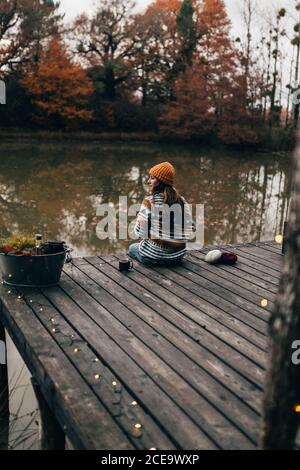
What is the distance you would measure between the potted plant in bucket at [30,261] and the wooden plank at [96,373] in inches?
6.9

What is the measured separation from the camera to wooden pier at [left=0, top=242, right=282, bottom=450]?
256cm

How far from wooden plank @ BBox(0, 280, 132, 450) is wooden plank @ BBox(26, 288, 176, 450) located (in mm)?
45

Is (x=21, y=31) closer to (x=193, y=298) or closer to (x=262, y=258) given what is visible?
(x=262, y=258)

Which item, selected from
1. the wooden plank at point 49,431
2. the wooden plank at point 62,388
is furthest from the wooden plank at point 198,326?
the wooden plank at point 49,431

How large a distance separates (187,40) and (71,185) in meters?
23.7

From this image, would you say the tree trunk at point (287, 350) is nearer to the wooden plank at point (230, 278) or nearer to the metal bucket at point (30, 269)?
the wooden plank at point (230, 278)

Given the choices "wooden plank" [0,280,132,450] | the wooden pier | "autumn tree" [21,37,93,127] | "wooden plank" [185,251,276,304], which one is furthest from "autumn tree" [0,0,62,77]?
"wooden plank" [0,280,132,450]

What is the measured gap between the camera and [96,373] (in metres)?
3.04

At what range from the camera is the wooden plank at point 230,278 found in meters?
4.60

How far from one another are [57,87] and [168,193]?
94.0 feet

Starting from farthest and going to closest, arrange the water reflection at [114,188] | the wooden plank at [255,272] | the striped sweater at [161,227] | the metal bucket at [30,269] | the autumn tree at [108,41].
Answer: the autumn tree at [108,41]
the water reflection at [114,188]
the striped sweater at [161,227]
the wooden plank at [255,272]
the metal bucket at [30,269]
